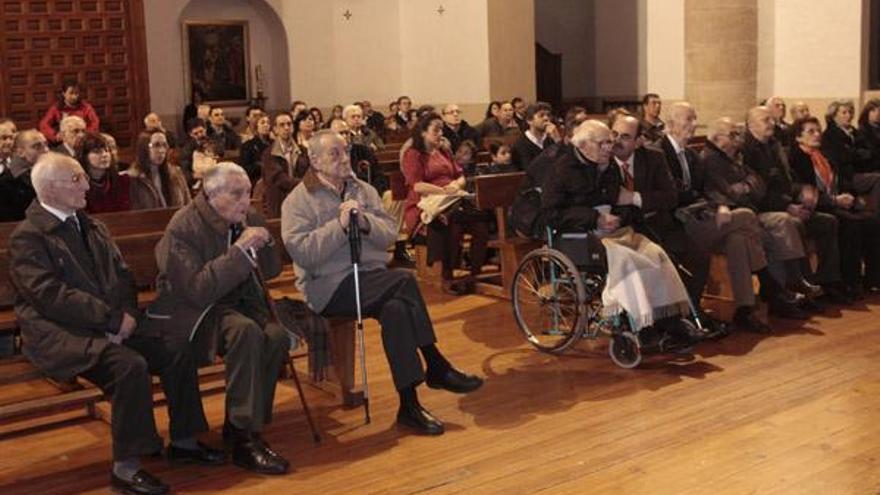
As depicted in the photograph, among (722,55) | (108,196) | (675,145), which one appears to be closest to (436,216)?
(675,145)

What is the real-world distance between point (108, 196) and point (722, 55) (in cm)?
870

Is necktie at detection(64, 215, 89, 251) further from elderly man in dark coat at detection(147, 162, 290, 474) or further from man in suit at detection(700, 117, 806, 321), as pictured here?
man in suit at detection(700, 117, 806, 321)

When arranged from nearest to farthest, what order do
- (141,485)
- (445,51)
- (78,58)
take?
(141,485)
(78,58)
(445,51)

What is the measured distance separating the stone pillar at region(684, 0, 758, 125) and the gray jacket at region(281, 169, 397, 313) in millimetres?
8874

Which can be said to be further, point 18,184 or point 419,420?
point 18,184

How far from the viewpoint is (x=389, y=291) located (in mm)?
5371

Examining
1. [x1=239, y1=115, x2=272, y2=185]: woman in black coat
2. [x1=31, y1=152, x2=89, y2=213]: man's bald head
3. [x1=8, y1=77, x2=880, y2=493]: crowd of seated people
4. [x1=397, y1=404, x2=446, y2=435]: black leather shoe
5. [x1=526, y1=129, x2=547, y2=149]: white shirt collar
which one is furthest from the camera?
[x1=239, y1=115, x2=272, y2=185]: woman in black coat

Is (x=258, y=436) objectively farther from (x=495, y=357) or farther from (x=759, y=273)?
(x=759, y=273)

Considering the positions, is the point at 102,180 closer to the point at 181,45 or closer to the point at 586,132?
the point at 586,132

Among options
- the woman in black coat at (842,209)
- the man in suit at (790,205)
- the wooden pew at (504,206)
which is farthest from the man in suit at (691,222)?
the wooden pew at (504,206)

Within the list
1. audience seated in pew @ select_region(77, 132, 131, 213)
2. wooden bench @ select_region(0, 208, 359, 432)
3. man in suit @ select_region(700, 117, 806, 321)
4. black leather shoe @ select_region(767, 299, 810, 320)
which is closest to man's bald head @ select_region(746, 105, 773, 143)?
man in suit @ select_region(700, 117, 806, 321)

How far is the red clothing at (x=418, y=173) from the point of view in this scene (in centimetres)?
852

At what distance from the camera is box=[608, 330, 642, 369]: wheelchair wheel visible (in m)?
6.14

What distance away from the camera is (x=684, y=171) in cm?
711
